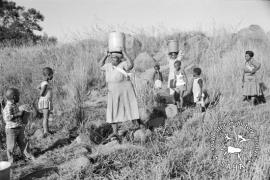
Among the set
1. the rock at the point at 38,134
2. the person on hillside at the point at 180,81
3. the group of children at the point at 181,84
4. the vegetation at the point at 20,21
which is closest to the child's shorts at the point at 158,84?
the group of children at the point at 181,84

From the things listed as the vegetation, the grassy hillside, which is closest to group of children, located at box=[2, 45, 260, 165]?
the grassy hillside

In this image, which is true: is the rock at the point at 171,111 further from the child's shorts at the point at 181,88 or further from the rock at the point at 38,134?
the rock at the point at 38,134

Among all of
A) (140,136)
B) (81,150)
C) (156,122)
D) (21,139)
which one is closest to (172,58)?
(156,122)

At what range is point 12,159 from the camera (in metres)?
4.55

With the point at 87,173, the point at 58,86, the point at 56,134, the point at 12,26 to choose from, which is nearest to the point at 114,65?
the point at 56,134

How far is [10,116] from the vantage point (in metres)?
4.38

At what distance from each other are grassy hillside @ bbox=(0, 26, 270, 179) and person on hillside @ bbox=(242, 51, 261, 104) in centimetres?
28

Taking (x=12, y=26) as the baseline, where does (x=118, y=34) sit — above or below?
below

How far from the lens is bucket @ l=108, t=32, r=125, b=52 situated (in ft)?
16.6

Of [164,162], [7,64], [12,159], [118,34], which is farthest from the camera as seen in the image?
[7,64]

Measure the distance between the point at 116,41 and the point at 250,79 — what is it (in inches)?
133

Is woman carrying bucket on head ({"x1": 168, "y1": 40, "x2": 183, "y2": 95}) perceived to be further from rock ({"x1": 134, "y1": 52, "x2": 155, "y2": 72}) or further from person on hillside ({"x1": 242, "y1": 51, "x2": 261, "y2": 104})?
rock ({"x1": 134, "y1": 52, "x2": 155, "y2": 72})

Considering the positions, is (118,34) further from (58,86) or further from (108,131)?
(58,86)

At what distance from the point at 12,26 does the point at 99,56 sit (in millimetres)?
12163
